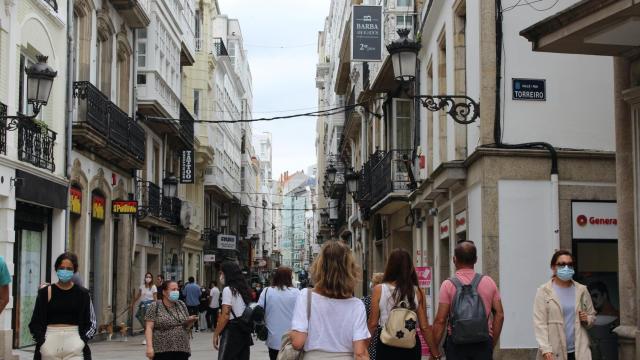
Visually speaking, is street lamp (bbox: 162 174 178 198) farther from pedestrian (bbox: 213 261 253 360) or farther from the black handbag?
the black handbag

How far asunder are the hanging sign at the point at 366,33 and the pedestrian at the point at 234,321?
16867 millimetres

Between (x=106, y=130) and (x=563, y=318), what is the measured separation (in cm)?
1718

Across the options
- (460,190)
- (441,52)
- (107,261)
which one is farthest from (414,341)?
(107,261)

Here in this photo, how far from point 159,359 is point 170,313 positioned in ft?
1.59

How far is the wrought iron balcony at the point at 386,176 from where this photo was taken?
80.7 ft

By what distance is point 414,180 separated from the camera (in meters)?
23.2

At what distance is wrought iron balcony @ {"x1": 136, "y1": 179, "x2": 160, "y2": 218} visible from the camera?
30.2 metres

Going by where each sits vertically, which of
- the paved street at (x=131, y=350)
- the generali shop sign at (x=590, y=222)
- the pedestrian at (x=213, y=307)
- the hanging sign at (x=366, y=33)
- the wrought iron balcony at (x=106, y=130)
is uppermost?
the hanging sign at (x=366, y=33)

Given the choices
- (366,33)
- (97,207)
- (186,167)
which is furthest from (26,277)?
(186,167)

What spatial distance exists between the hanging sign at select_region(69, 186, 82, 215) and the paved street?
317 cm

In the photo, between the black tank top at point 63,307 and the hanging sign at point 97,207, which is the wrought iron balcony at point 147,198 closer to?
the hanging sign at point 97,207

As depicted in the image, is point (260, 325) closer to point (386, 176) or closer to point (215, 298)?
point (386, 176)

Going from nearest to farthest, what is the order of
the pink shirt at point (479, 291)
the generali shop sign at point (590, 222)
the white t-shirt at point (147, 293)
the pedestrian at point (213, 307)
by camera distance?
the pink shirt at point (479, 291), the generali shop sign at point (590, 222), the white t-shirt at point (147, 293), the pedestrian at point (213, 307)

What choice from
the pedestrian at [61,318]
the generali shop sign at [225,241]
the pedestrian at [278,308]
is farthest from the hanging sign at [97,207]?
the generali shop sign at [225,241]
